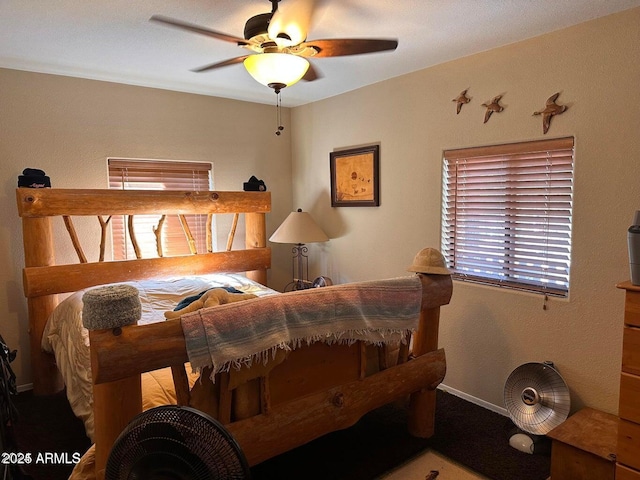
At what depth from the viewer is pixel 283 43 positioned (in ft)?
6.25

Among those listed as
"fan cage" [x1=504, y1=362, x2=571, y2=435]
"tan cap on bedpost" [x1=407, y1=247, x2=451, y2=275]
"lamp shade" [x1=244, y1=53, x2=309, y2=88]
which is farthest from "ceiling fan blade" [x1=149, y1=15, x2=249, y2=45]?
"fan cage" [x1=504, y1=362, x2=571, y2=435]

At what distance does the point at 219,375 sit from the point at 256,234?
2272 millimetres

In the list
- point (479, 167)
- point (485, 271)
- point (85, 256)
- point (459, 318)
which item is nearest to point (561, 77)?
point (479, 167)

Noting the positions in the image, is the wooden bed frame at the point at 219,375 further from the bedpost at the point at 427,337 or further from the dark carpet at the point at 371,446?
the dark carpet at the point at 371,446

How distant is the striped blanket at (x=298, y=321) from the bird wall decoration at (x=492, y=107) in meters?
1.28

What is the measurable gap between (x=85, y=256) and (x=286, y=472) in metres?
2.26

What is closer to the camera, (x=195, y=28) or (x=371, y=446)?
(x=195, y=28)

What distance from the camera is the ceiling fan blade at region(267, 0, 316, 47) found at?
5.37ft

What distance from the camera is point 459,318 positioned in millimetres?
2967

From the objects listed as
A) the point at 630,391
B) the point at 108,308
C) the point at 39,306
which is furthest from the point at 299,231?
the point at 630,391

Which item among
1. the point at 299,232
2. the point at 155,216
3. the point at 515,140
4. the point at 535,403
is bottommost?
the point at 535,403

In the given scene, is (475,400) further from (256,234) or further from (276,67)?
(276,67)

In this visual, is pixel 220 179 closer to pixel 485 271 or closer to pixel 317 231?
pixel 317 231

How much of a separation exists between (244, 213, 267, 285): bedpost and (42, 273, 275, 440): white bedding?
0.22m
